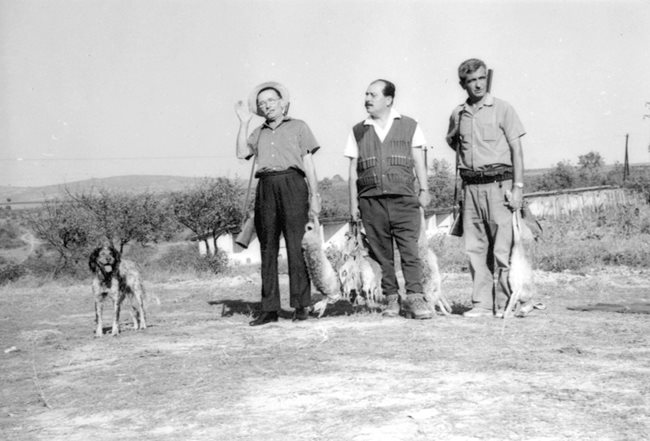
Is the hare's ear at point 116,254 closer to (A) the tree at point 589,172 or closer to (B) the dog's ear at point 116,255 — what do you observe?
(B) the dog's ear at point 116,255

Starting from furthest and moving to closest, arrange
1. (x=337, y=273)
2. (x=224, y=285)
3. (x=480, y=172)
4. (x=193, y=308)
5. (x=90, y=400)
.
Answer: (x=224, y=285)
(x=193, y=308)
(x=337, y=273)
(x=480, y=172)
(x=90, y=400)

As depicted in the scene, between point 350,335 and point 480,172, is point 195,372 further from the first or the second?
point 480,172

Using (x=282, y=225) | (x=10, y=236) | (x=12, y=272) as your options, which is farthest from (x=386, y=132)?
(x=10, y=236)

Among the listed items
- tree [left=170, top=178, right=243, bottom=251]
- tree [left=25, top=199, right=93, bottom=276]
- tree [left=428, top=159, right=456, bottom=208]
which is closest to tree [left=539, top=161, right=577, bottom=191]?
tree [left=428, top=159, right=456, bottom=208]

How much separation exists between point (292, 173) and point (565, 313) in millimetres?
3214

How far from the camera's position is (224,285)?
13188 mm

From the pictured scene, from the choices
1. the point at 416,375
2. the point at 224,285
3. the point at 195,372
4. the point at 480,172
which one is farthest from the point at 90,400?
the point at 224,285

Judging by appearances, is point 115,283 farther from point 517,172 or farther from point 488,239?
point 517,172

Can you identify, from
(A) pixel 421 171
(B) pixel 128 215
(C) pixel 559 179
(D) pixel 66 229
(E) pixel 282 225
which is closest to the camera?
(A) pixel 421 171

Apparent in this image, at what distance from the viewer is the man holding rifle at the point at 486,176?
22.7ft

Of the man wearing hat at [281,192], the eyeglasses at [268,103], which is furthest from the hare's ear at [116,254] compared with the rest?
the eyeglasses at [268,103]

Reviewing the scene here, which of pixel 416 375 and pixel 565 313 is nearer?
pixel 416 375

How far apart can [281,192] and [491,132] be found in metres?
2.21

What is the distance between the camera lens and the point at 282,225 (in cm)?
743
